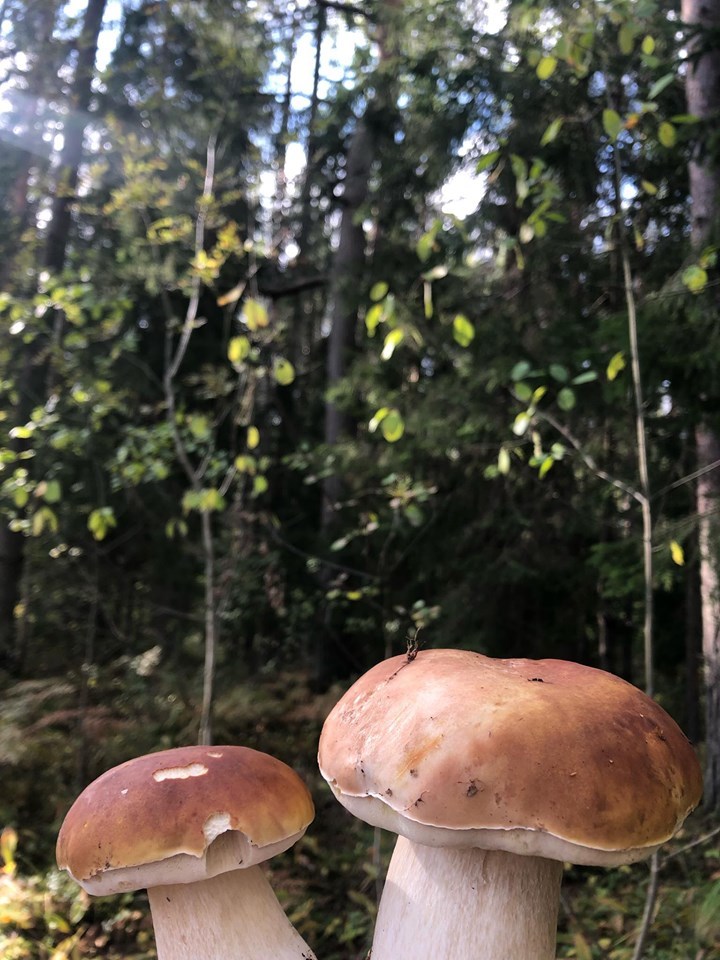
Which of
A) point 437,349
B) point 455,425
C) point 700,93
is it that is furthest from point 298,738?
point 700,93

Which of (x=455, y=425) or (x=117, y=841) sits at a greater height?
(x=455, y=425)

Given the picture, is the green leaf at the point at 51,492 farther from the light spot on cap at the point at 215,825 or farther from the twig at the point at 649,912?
the twig at the point at 649,912

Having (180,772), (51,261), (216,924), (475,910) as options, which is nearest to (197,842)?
(180,772)

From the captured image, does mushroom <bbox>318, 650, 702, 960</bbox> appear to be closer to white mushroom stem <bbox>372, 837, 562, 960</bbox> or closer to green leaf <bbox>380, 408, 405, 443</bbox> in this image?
white mushroom stem <bbox>372, 837, 562, 960</bbox>

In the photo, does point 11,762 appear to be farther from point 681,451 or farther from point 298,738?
point 681,451

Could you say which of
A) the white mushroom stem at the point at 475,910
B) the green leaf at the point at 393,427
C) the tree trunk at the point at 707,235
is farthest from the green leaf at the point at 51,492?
the tree trunk at the point at 707,235

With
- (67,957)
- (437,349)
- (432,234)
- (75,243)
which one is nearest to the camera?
(432,234)

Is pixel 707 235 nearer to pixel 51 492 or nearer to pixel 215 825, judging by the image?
pixel 215 825

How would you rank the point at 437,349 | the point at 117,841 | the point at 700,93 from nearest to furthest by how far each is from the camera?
the point at 117,841 → the point at 700,93 → the point at 437,349
